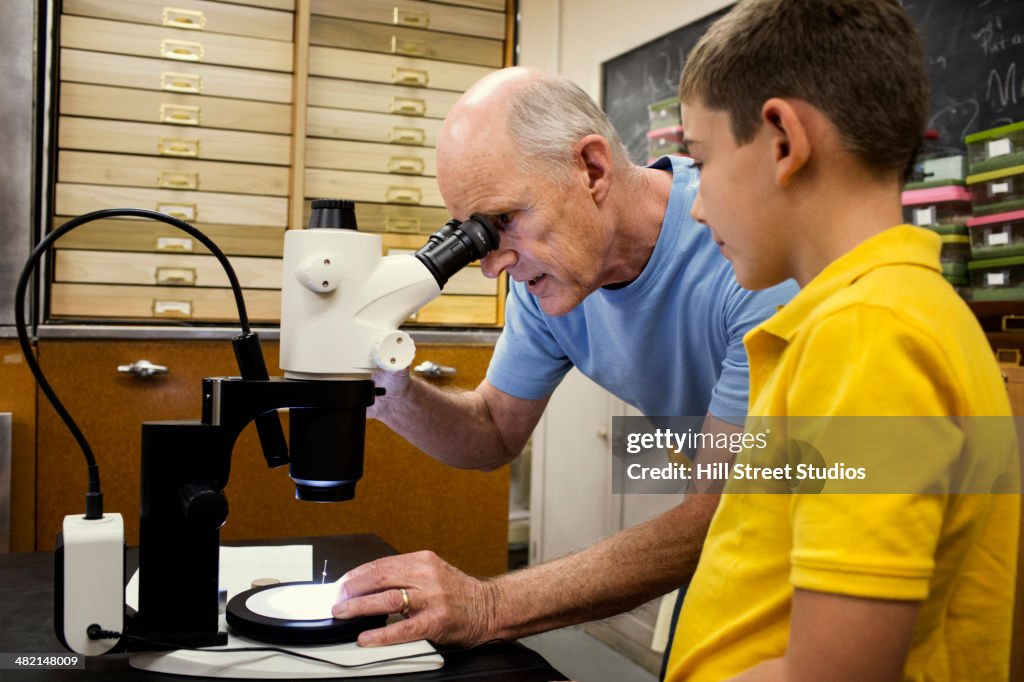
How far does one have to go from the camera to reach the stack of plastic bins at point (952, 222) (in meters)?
2.05

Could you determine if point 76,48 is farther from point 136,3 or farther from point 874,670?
point 874,670

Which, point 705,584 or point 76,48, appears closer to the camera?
point 705,584

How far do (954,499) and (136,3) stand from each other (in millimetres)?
2646

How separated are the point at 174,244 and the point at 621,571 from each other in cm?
198

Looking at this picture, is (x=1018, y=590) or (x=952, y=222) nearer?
(x=1018, y=590)

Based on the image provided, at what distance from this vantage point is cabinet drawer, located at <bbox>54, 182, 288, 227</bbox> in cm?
257

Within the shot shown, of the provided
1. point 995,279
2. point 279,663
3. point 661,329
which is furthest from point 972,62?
point 279,663

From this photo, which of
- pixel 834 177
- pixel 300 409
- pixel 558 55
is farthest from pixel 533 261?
pixel 558 55

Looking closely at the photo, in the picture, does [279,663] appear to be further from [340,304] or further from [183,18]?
[183,18]

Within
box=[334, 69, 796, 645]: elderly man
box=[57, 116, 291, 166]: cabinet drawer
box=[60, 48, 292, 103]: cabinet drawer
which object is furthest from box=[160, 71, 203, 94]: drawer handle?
box=[334, 69, 796, 645]: elderly man

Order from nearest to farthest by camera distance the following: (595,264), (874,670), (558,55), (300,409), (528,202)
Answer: (874,670)
(300,409)
(528,202)
(595,264)
(558,55)

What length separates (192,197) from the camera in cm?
270

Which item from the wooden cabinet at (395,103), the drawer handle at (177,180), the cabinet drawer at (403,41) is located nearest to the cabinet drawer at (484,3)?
the wooden cabinet at (395,103)

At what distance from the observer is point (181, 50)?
2.66 meters
